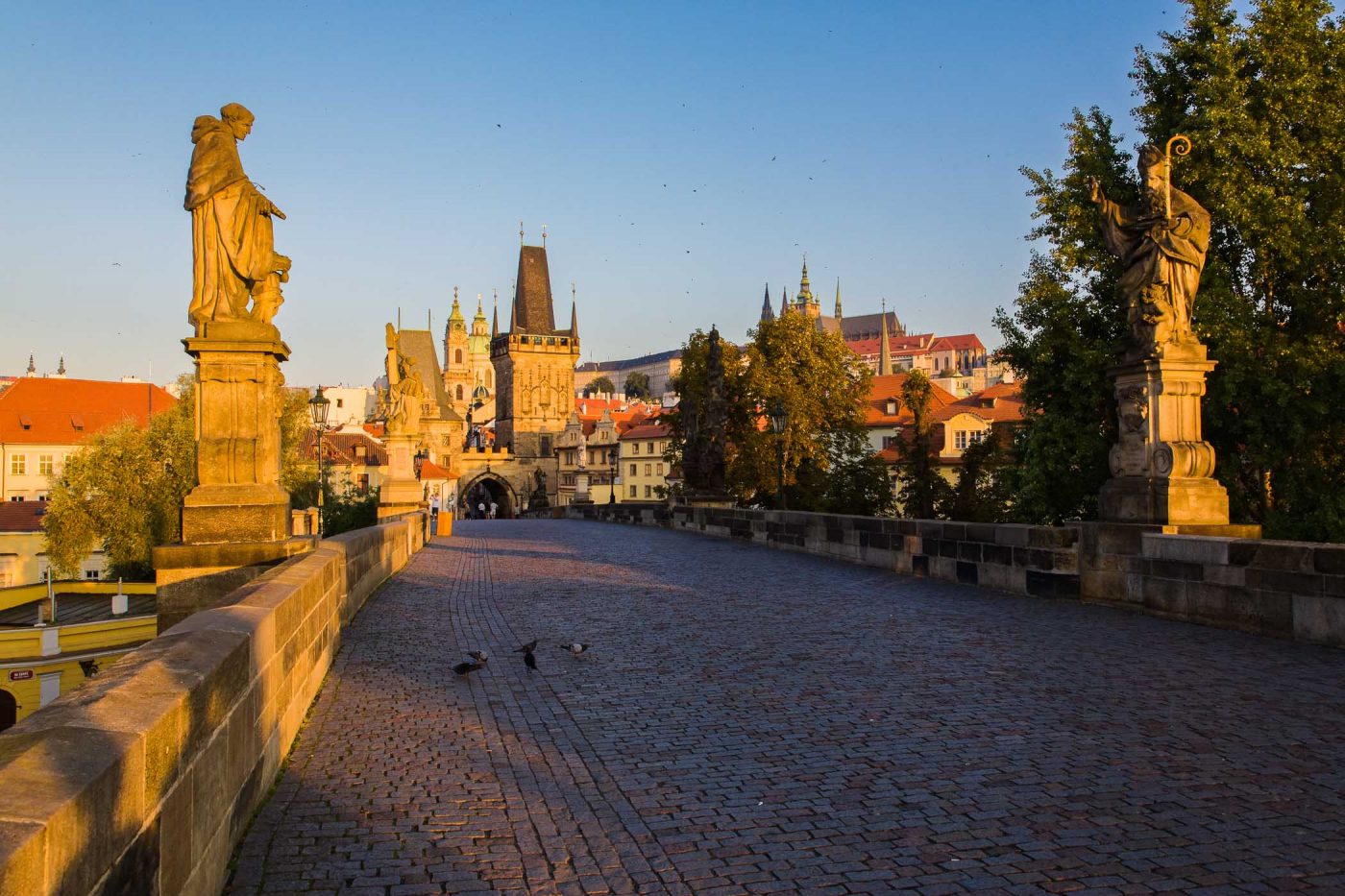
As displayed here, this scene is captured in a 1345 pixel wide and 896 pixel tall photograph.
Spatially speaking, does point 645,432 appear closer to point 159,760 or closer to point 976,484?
point 976,484

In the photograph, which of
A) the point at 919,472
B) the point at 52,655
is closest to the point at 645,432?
the point at 919,472

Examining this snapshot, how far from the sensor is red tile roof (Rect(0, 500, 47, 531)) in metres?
55.7

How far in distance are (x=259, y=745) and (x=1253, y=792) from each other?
14.1 ft

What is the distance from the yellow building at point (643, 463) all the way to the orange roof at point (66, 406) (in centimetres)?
4232

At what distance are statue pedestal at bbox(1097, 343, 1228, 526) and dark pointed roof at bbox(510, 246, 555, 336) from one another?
118034 mm

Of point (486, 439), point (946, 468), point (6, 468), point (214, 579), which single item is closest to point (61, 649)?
point (214, 579)

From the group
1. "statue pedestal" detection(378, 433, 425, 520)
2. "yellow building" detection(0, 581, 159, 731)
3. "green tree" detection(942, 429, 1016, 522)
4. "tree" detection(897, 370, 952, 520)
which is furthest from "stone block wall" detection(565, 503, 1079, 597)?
"tree" detection(897, 370, 952, 520)

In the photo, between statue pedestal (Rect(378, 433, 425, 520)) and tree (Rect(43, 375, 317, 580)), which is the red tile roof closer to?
tree (Rect(43, 375, 317, 580))

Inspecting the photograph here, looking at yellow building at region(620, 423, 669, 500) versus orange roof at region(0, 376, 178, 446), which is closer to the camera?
orange roof at region(0, 376, 178, 446)

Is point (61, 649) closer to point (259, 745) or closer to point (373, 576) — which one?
point (373, 576)

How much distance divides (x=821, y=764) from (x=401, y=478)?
24.6 m

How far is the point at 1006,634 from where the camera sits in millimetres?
9344

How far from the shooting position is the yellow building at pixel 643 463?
335 feet

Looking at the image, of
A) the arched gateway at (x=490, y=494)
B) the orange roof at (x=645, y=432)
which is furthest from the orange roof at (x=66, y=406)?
the orange roof at (x=645, y=432)
